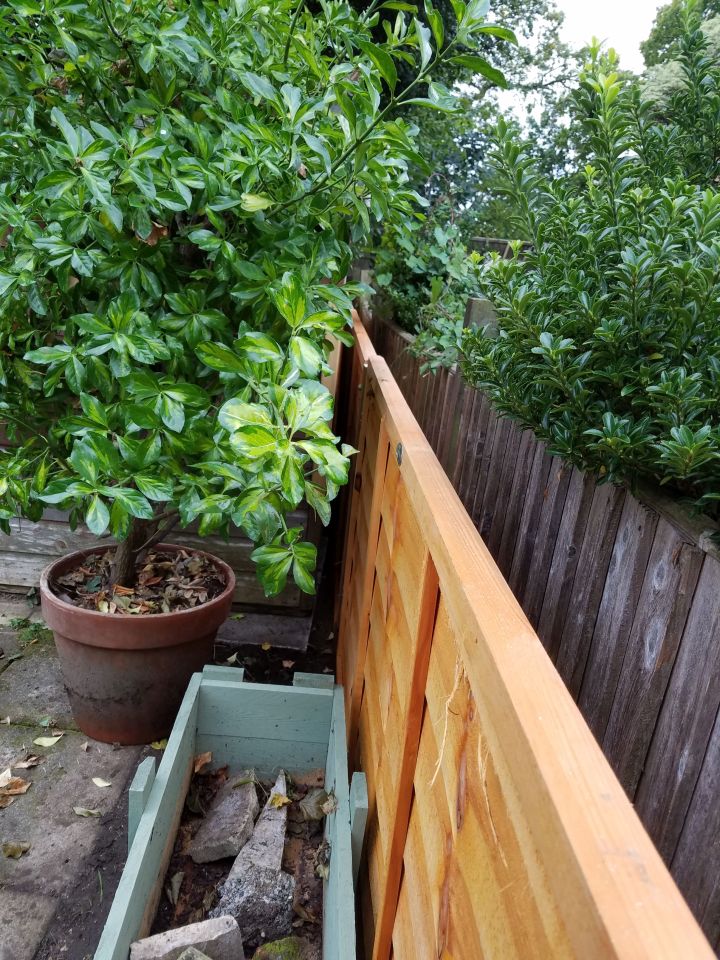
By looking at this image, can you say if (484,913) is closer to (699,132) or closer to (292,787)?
(699,132)

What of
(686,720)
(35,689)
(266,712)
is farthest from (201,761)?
(686,720)

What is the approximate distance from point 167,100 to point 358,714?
77.2 inches

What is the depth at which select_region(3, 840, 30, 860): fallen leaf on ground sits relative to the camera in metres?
2.21

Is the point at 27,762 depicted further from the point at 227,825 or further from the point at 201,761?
the point at 227,825

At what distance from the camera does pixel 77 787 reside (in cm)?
254

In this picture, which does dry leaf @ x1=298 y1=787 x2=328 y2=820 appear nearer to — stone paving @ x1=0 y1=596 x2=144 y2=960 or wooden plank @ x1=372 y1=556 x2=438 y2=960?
stone paving @ x1=0 y1=596 x2=144 y2=960

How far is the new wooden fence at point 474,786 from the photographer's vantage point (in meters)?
0.46

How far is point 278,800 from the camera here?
223 cm

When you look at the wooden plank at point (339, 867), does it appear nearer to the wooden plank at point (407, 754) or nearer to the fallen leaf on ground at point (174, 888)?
the wooden plank at point (407, 754)

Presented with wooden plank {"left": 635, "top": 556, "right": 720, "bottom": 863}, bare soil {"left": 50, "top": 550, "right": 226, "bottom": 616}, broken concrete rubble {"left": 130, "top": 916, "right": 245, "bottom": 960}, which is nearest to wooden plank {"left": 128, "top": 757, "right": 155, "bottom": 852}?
broken concrete rubble {"left": 130, "top": 916, "right": 245, "bottom": 960}

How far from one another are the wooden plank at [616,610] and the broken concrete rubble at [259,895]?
1166 mm

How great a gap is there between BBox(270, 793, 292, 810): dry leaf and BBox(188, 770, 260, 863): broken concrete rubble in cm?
5

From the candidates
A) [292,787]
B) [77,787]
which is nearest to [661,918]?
[292,787]

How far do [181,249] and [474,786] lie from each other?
215cm
